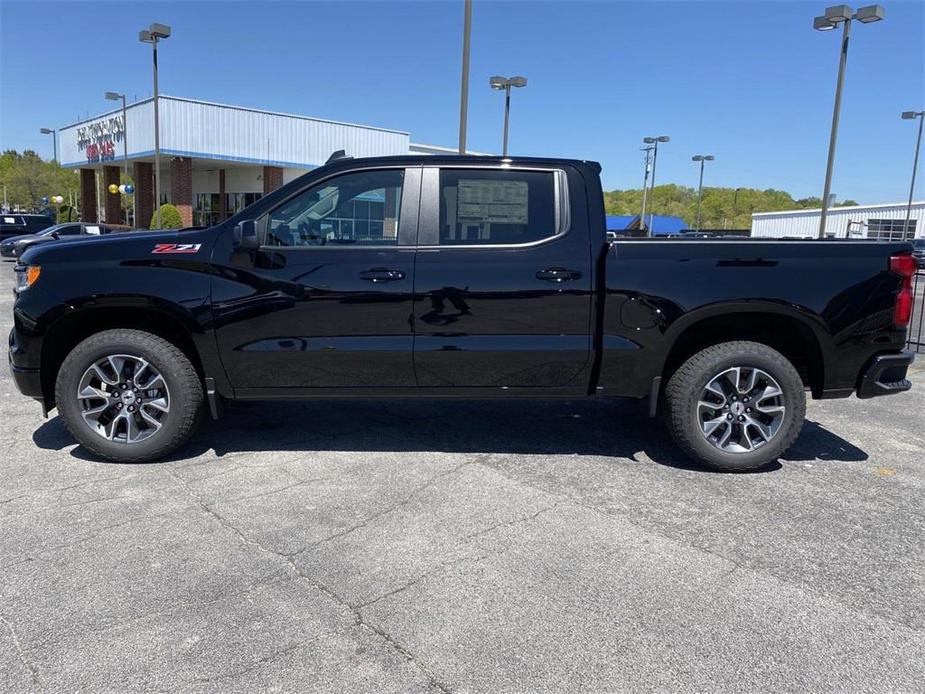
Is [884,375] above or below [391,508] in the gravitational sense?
above

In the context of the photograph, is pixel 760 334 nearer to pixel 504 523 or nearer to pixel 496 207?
pixel 496 207

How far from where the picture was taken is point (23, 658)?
2.62 m

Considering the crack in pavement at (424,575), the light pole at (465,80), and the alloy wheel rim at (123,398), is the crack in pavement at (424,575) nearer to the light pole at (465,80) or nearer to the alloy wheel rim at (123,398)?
the alloy wheel rim at (123,398)

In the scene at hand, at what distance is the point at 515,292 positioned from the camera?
14.7ft

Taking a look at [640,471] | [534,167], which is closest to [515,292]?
[534,167]

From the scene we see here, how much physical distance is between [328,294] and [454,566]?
1910 millimetres

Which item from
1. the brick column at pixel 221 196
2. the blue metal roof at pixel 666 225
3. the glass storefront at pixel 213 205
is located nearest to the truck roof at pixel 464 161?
the glass storefront at pixel 213 205

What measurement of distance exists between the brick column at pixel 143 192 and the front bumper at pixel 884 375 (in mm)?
37342

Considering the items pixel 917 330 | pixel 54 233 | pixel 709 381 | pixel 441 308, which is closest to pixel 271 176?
pixel 54 233

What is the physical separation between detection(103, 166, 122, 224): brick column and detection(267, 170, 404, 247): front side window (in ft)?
137

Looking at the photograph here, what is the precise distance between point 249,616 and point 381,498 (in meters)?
1.33

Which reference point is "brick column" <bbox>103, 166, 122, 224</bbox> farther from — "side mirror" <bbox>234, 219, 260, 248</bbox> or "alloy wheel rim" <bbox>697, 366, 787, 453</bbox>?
"alloy wheel rim" <bbox>697, 366, 787, 453</bbox>

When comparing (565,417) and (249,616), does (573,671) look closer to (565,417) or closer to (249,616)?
(249,616)

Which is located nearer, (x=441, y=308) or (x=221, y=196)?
(x=441, y=308)
